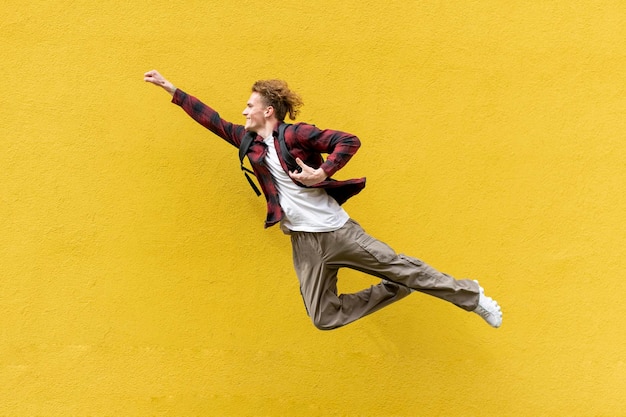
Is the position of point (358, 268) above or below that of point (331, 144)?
below

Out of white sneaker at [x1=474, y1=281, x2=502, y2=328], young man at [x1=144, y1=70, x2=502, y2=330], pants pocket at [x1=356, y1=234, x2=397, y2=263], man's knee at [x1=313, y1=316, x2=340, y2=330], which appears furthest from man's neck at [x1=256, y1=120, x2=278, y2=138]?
white sneaker at [x1=474, y1=281, x2=502, y2=328]

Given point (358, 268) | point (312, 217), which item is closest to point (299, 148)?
point (312, 217)

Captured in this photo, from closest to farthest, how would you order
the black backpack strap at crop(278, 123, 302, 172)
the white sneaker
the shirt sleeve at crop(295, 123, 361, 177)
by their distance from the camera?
the shirt sleeve at crop(295, 123, 361, 177) → the black backpack strap at crop(278, 123, 302, 172) → the white sneaker

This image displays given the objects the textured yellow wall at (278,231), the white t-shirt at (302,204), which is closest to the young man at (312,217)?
the white t-shirt at (302,204)

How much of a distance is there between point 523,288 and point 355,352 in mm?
866

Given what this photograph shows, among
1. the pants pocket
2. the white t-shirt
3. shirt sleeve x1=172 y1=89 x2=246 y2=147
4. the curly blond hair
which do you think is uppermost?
the curly blond hair

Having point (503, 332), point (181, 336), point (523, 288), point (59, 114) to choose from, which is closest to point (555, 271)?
point (523, 288)

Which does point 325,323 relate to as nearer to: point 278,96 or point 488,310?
point 488,310

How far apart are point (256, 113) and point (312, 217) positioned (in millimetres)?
479

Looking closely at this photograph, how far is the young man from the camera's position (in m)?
2.85

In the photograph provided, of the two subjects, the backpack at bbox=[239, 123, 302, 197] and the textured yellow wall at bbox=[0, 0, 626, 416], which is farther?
the textured yellow wall at bbox=[0, 0, 626, 416]

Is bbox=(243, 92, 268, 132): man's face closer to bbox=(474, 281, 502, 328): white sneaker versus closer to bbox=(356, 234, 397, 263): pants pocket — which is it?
bbox=(356, 234, 397, 263): pants pocket

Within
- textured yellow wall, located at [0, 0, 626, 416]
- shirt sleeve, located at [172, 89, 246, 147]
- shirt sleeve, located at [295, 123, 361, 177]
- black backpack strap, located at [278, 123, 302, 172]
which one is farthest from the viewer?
textured yellow wall, located at [0, 0, 626, 416]

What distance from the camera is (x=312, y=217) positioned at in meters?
Answer: 2.86
